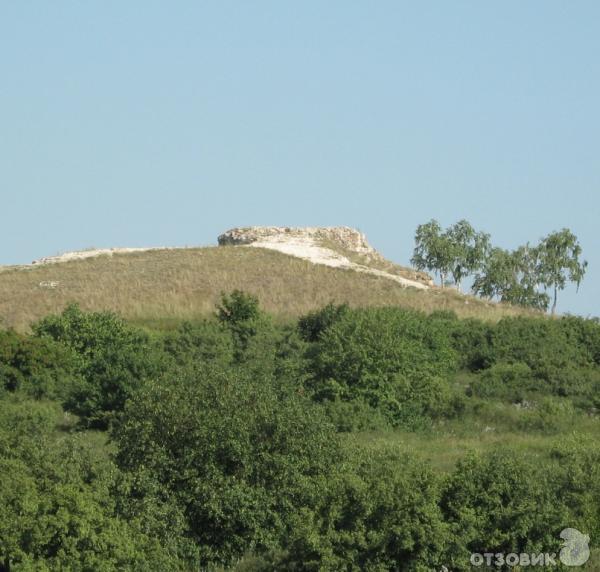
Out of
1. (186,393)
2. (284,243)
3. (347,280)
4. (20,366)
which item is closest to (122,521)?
(186,393)

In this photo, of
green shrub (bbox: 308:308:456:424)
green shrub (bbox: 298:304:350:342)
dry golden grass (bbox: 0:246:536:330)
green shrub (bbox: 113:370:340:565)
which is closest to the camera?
green shrub (bbox: 113:370:340:565)

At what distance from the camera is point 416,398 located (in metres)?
41.7

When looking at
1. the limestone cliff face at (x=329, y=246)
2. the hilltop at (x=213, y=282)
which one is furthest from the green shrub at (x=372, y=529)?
the limestone cliff face at (x=329, y=246)

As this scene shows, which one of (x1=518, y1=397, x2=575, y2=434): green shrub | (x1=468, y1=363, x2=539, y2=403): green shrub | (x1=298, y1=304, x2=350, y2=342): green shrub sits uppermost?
(x1=298, y1=304, x2=350, y2=342): green shrub

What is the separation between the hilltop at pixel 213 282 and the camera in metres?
64.2

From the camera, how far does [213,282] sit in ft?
227

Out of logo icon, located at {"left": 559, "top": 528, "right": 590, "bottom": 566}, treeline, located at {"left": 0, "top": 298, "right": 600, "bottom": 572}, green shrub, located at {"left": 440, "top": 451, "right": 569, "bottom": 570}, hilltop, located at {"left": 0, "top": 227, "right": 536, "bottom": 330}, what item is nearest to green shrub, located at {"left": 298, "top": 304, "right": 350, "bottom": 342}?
hilltop, located at {"left": 0, "top": 227, "right": 536, "bottom": 330}

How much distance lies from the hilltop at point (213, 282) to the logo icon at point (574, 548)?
35.6 m

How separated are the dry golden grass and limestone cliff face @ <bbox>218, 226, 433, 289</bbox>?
185cm

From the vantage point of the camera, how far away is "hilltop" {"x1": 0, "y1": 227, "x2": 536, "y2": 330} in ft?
211

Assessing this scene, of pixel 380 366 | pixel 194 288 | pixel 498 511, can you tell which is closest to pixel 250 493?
pixel 498 511

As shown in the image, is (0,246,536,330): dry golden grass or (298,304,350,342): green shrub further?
(0,246,536,330): dry golden grass

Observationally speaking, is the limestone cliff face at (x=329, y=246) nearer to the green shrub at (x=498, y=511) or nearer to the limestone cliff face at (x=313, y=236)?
the limestone cliff face at (x=313, y=236)

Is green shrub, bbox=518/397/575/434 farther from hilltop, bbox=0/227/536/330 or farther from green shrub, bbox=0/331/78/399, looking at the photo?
hilltop, bbox=0/227/536/330
